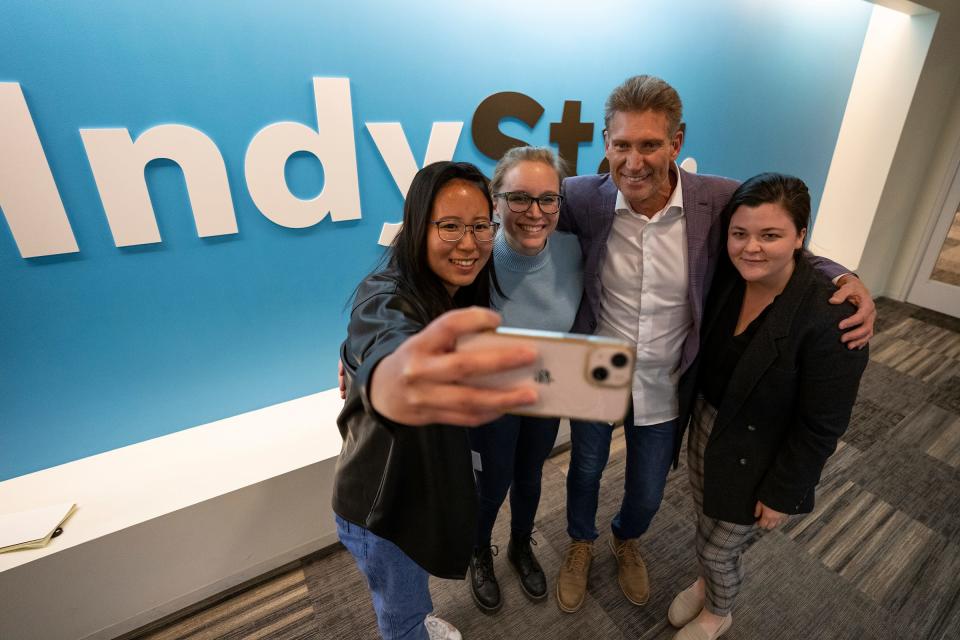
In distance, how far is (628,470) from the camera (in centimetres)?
173

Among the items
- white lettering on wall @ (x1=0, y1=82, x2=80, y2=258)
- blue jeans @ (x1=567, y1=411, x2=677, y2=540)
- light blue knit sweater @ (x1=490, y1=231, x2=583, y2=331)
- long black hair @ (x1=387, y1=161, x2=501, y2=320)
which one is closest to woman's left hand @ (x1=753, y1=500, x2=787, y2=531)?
blue jeans @ (x1=567, y1=411, x2=677, y2=540)

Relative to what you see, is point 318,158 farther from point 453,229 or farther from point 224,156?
point 453,229

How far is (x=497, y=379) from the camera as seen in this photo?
61 centimetres

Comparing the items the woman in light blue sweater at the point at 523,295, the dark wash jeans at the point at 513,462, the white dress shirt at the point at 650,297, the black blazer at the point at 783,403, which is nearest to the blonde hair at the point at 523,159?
the woman in light blue sweater at the point at 523,295

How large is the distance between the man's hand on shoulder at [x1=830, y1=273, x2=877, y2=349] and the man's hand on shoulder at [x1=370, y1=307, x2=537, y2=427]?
98cm

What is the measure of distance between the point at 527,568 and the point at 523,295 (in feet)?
3.93

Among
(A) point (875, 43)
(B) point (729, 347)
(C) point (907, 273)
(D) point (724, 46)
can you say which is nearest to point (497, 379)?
(B) point (729, 347)

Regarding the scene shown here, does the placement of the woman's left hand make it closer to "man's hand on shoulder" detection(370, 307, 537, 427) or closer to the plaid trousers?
the plaid trousers

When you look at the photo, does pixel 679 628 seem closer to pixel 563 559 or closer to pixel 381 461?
pixel 563 559

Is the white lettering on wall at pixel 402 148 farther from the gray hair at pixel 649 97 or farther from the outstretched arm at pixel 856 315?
the outstretched arm at pixel 856 315

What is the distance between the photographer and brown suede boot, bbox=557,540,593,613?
5.89 feet

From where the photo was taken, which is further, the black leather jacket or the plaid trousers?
the plaid trousers

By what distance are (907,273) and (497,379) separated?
5.59 meters

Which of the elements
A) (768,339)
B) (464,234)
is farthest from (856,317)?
(464,234)
